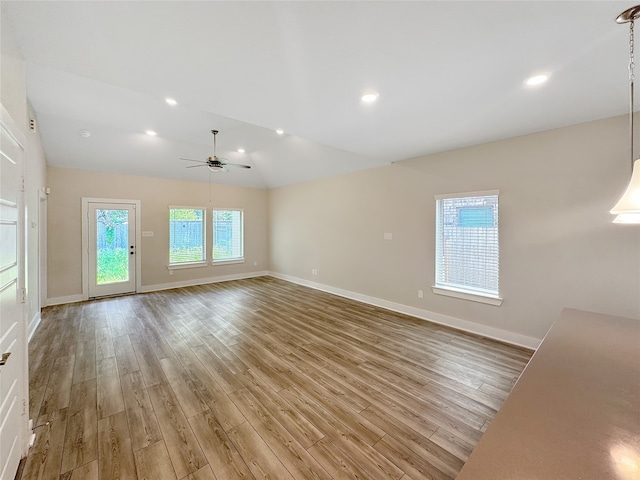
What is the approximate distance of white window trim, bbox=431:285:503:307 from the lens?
3.54 metres

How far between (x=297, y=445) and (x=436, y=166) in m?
4.04

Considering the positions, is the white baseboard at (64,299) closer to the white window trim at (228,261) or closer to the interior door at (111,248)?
the interior door at (111,248)

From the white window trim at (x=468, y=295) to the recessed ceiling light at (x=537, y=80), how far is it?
257 cm

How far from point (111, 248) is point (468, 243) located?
7161 millimetres

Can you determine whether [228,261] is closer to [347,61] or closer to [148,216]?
[148,216]

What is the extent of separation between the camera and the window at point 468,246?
142 inches

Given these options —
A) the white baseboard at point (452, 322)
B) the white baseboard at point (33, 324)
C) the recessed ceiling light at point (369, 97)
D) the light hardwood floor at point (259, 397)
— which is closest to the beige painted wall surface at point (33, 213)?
the white baseboard at point (33, 324)

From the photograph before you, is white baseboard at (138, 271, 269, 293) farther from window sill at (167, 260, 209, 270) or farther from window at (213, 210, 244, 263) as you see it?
window at (213, 210, 244, 263)

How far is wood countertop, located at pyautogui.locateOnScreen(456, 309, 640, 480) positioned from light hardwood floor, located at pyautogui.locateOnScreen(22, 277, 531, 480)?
3.13 ft

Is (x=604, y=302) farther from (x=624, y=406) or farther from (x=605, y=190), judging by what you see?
(x=624, y=406)

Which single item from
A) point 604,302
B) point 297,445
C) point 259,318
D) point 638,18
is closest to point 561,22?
point 638,18

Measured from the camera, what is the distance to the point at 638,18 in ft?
4.98

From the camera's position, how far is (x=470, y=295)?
377 cm

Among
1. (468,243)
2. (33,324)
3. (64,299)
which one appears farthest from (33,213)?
(468,243)
